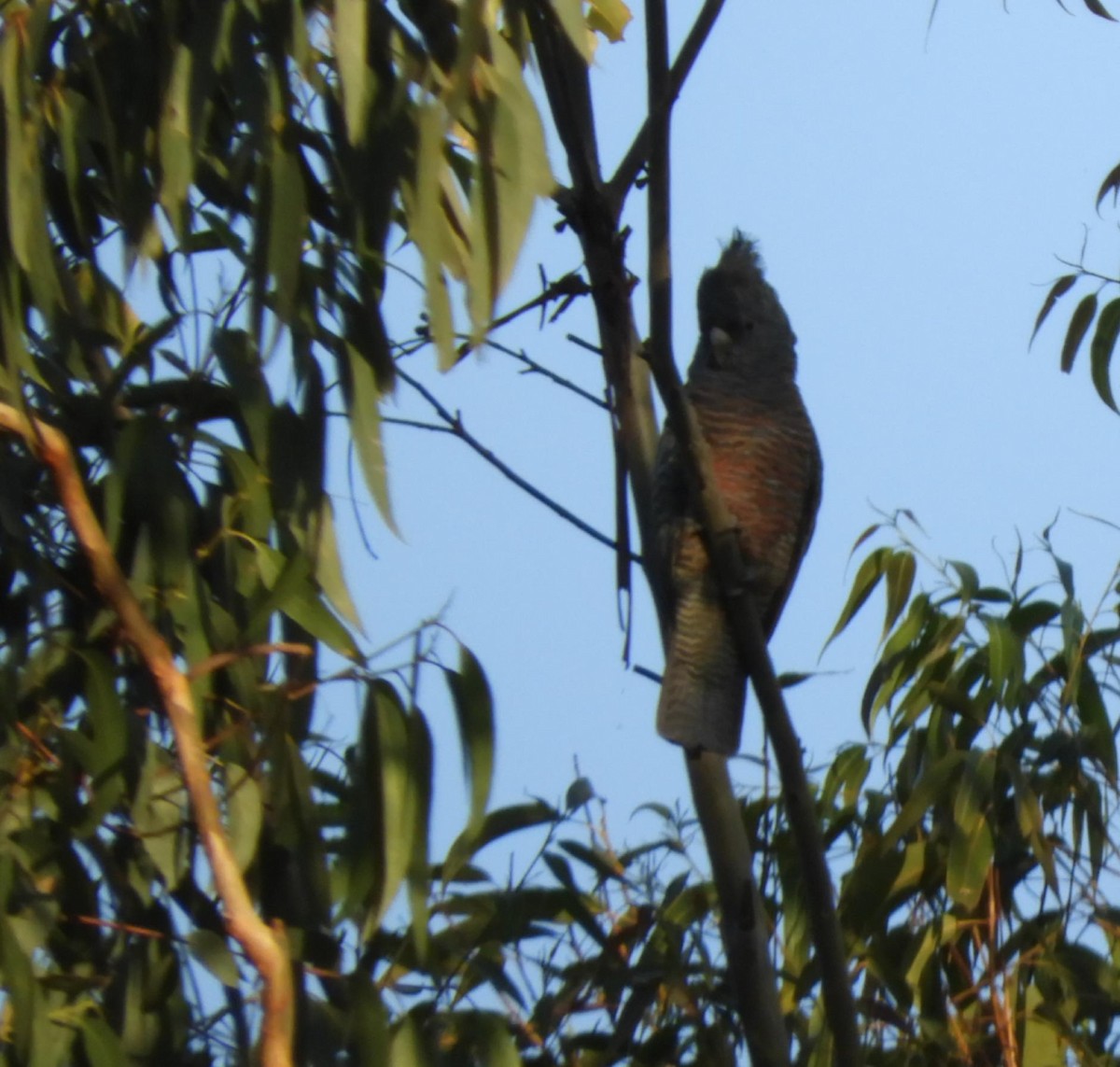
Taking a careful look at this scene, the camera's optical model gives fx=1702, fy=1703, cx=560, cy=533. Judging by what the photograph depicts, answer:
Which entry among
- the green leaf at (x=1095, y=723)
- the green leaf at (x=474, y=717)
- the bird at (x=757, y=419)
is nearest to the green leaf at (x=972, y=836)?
the green leaf at (x=1095, y=723)

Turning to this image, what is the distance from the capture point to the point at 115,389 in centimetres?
165

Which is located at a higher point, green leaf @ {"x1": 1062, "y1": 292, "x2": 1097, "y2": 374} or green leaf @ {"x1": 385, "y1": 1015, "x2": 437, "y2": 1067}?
green leaf @ {"x1": 1062, "y1": 292, "x2": 1097, "y2": 374}

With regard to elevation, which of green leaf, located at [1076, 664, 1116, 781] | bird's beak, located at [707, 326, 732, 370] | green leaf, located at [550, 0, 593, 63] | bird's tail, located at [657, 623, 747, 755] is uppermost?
bird's beak, located at [707, 326, 732, 370]

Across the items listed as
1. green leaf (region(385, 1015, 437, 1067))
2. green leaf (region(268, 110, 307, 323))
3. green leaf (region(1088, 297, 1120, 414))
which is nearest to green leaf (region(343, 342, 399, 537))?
green leaf (region(268, 110, 307, 323))

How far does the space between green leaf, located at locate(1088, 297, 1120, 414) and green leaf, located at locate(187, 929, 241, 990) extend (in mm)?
1333

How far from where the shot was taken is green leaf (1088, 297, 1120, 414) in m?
2.20

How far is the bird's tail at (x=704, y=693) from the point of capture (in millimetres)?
2162

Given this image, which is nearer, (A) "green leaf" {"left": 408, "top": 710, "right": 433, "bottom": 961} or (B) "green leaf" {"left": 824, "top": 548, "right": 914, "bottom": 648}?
(A) "green leaf" {"left": 408, "top": 710, "right": 433, "bottom": 961}

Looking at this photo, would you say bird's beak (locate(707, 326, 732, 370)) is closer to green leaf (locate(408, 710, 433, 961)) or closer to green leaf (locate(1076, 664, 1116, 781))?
green leaf (locate(1076, 664, 1116, 781))

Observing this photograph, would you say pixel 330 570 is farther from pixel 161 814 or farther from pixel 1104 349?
pixel 1104 349

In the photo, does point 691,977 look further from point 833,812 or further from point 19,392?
point 19,392

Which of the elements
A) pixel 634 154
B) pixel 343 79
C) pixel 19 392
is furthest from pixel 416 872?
pixel 634 154

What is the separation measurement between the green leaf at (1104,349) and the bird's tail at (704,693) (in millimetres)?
582

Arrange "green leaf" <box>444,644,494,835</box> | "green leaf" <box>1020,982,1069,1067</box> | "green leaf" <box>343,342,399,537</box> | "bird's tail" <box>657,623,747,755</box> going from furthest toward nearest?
"bird's tail" <box>657,623,747,755</box>
"green leaf" <box>1020,982,1069,1067</box>
"green leaf" <box>444,644,494,835</box>
"green leaf" <box>343,342,399,537</box>
